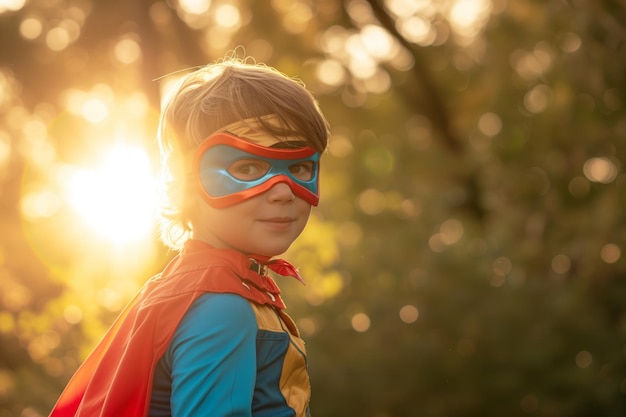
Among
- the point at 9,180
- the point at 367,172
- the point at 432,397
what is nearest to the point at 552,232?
the point at 367,172

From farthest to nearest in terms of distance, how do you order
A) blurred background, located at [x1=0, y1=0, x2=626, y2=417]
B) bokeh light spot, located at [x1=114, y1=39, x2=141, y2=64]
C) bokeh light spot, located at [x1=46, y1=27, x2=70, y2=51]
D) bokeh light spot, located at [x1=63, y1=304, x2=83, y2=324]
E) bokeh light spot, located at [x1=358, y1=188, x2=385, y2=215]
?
1. bokeh light spot, located at [x1=114, y1=39, x2=141, y2=64]
2. bokeh light spot, located at [x1=46, y1=27, x2=70, y2=51]
3. bokeh light spot, located at [x1=358, y1=188, x2=385, y2=215]
4. blurred background, located at [x1=0, y1=0, x2=626, y2=417]
5. bokeh light spot, located at [x1=63, y1=304, x2=83, y2=324]

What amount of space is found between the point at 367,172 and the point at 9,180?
5.28m

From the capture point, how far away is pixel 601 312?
354 inches

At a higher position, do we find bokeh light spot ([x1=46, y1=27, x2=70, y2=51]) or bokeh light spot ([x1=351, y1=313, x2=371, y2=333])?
bokeh light spot ([x1=46, y1=27, x2=70, y2=51])

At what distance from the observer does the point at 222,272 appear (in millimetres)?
2090

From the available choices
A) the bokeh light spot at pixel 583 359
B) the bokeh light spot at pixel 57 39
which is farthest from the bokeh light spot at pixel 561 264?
the bokeh light spot at pixel 57 39

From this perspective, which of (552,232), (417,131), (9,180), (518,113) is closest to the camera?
(552,232)

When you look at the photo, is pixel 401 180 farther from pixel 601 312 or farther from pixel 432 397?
pixel 601 312

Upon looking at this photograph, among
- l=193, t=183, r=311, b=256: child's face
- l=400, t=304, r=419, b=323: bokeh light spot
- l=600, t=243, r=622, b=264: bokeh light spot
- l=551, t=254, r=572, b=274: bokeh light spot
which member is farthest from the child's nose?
l=551, t=254, r=572, b=274: bokeh light spot

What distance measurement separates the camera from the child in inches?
76.6

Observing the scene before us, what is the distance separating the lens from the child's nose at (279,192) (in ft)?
7.10

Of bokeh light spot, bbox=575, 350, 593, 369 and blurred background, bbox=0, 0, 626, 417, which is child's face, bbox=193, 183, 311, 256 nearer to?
blurred background, bbox=0, 0, 626, 417

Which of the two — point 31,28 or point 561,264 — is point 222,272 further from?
point 31,28

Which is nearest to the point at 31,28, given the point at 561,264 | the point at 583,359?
the point at 561,264
